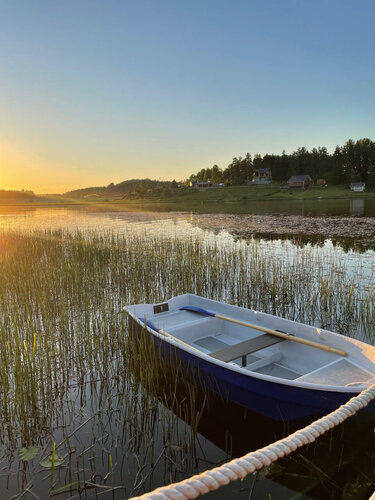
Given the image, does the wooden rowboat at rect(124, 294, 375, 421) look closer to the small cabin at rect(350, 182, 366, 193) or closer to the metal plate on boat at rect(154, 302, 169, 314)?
the metal plate on boat at rect(154, 302, 169, 314)

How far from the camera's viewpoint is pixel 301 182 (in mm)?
80938

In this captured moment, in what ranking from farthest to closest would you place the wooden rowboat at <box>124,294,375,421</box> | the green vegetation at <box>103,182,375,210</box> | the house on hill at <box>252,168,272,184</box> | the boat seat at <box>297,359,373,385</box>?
the house on hill at <box>252,168,272,184</box>
the green vegetation at <box>103,182,375,210</box>
the boat seat at <box>297,359,373,385</box>
the wooden rowboat at <box>124,294,375,421</box>

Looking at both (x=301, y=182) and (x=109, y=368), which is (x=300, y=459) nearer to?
(x=109, y=368)

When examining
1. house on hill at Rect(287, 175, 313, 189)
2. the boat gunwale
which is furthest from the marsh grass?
house on hill at Rect(287, 175, 313, 189)

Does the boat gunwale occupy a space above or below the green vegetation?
below

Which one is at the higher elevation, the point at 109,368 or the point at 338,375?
the point at 338,375

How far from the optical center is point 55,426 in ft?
13.7

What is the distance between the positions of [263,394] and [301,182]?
3256 inches

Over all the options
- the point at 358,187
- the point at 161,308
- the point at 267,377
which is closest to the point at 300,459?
the point at 267,377

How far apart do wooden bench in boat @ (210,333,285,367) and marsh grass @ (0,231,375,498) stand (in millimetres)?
651

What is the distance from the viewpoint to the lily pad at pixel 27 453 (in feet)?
11.9

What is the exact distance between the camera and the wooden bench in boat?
4.41 m

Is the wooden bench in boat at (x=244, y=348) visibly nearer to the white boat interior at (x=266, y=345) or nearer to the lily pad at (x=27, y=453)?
the white boat interior at (x=266, y=345)

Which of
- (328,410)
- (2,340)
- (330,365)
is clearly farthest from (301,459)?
(2,340)
